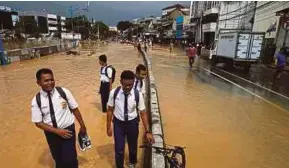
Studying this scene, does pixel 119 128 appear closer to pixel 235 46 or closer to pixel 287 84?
pixel 287 84

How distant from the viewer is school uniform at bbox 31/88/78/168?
333 cm

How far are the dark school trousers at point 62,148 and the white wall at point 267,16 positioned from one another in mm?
24387

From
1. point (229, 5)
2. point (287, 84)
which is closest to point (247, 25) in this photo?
point (229, 5)

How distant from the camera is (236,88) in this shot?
40.0 ft

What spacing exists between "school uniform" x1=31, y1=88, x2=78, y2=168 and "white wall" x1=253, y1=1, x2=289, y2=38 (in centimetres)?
2433

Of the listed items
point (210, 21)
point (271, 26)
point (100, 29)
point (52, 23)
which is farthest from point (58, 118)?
point (100, 29)

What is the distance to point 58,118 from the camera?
343 cm

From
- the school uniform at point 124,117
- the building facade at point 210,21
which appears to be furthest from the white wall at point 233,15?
the school uniform at point 124,117

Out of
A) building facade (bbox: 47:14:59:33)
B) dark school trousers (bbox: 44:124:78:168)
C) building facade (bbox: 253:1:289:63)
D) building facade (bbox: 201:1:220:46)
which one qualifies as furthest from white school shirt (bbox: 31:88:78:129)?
building facade (bbox: 47:14:59:33)

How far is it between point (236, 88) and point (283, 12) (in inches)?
470

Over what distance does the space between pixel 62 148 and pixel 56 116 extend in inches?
18.1

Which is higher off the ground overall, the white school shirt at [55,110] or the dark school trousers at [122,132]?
the white school shirt at [55,110]

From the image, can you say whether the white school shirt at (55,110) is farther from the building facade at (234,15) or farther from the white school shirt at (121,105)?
the building facade at (234,15)

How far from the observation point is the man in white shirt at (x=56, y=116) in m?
3.30
